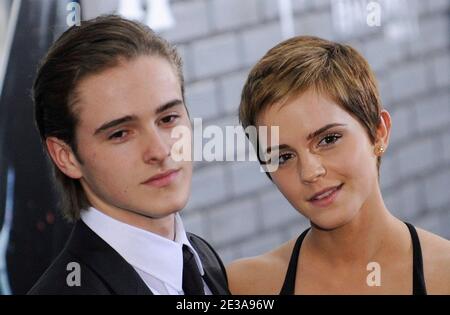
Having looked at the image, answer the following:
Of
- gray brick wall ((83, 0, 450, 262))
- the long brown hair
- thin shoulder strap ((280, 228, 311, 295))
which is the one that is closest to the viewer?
the long brown hair

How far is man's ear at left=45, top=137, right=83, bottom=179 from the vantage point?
1.67m

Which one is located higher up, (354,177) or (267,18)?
(267,18)

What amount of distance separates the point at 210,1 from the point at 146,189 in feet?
3.95

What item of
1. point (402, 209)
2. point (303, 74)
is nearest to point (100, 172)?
point (303, 74)

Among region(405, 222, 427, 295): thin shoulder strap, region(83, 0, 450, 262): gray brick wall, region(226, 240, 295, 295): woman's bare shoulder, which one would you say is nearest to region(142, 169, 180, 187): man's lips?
region(226, 240, 295, 295): woman's bare shoulder

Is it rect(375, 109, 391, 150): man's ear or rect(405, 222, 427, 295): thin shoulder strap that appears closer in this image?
rect(405, 222, 427, 295): thin shoulder strap

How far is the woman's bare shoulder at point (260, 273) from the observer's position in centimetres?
186

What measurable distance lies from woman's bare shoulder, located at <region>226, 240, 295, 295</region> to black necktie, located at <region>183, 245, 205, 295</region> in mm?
176

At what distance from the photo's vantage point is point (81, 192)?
1743 millimetres

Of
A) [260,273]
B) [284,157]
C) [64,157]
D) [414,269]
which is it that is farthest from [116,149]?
[414,269]

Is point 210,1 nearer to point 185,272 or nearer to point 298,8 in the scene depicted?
point 298,8

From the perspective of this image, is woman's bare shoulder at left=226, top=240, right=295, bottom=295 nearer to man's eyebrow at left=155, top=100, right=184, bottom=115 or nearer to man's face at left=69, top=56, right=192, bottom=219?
man's face at left=69, top=56, right=192, bottom=219

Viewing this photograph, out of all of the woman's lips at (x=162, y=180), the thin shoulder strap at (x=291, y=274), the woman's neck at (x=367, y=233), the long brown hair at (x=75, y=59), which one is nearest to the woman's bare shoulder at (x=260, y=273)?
the thin shoulder strap at (x=291, y=274)

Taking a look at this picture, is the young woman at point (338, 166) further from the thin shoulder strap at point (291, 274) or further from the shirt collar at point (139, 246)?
the shirt collar at point (139, 246)
